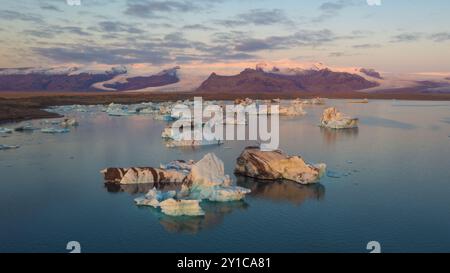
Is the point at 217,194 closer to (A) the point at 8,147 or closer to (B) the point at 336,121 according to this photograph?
(A) the point at 8,147

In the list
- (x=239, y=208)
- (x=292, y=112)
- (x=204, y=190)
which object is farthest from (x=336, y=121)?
(x=239, y=208)

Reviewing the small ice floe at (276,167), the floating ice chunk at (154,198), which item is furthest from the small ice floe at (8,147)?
the floating ice chunk at (154,198)

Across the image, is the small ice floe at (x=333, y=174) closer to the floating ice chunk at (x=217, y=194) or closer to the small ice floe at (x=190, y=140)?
the floating ice chunk at (x=217, y=194)

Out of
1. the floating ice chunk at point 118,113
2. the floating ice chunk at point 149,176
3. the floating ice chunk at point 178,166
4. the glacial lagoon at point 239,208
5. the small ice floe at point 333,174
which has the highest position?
the floating ice chunk at point 118,113

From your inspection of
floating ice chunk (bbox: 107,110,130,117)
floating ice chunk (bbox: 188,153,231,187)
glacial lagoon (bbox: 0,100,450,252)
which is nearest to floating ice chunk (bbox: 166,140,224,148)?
glacial lagoon (bbox: 0,100,450,252)

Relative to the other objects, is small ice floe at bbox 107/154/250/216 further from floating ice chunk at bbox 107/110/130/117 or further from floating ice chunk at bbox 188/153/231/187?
floating ice chunk at bbox 107/110/130/117
